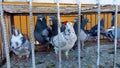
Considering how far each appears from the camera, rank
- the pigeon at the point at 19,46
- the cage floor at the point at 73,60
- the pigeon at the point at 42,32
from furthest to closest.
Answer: the pigeon at the point at 42,32 < the pigeon at the point at 19,46 < the cage floor at the point at 73,60

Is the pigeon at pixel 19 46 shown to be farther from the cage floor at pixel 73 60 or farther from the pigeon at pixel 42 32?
the pigeon at pixel 42 32

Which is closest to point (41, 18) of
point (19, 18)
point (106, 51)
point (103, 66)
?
point (19, 18)

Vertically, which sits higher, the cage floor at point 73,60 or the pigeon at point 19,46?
the pigeon at point 19,46

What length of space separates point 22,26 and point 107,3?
349 cm

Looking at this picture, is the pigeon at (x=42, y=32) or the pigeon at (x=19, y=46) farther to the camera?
the pigeon at (x=42, y=32)

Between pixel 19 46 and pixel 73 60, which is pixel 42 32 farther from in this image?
pixel 73 60

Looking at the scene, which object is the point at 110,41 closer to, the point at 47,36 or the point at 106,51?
the point at 106,51

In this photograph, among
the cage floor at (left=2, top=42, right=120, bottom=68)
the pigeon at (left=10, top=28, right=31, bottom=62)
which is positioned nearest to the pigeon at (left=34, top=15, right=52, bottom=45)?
the cage floor at (left=2, top=42, right=120, bottom=68)

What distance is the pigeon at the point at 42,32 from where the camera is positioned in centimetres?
500

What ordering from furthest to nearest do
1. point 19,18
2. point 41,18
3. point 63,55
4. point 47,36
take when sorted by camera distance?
point 19,18
point 41,18
point 47,36
point 63,55

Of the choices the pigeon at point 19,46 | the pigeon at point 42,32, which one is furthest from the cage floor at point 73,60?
the pigeon at point 42,32

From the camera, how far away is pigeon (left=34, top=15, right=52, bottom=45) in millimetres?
5003

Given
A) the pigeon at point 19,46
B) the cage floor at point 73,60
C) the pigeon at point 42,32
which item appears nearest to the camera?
the cage floor at point 73,60

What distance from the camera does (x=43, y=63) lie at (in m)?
3.90
